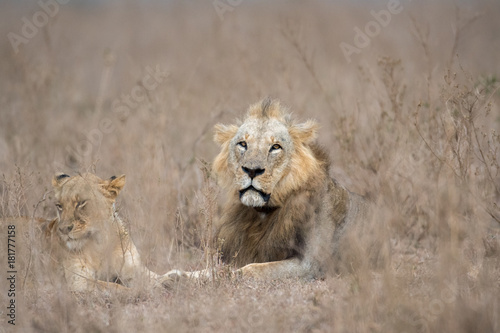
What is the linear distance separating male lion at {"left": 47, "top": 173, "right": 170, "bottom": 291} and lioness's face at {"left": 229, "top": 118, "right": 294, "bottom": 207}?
1061mm

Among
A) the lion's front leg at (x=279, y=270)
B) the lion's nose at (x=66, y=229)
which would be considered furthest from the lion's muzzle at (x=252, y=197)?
the lion's nose at (x=66, y=229)

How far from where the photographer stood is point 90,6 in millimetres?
36281

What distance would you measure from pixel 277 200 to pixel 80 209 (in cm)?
175

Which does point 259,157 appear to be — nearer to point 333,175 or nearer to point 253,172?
point 253,172

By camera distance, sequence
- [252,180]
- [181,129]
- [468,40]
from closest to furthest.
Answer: [252,180], [181,129], [468,40]

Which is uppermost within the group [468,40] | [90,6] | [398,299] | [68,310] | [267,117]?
[90,6]

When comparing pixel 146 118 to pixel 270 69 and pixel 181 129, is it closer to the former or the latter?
pixel 181 129

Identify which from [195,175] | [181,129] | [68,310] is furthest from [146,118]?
[68,310]

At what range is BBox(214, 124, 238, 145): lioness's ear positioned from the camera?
6871mm

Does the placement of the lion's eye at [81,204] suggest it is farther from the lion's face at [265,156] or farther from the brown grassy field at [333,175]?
the lion's face at [265,156]

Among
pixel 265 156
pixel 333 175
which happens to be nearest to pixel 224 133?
pixel 265 156

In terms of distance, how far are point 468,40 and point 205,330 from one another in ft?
61.5

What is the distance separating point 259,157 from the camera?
6.29 meters

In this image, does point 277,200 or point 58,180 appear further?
point 277,200
